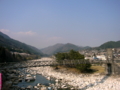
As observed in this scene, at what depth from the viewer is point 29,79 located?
86.5 feet

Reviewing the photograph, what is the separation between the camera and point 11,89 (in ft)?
61.9

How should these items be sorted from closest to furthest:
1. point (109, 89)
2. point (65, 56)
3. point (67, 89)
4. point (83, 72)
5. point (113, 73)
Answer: point (109, 89) → point (67, 89) → point (113, 73) → point (83, 72) → point (65, 56)

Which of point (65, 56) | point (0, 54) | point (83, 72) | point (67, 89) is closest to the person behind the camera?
point (67, 89)

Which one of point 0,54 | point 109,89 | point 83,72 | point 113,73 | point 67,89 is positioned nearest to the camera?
point 109,89

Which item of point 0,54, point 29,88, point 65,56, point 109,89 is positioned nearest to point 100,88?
point 109,89

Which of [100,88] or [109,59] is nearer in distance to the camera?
[100,88]

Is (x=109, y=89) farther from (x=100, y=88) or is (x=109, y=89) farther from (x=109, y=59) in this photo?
(x=109, y=59)

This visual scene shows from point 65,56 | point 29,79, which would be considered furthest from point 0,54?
point 29,79

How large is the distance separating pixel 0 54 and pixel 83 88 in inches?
1777

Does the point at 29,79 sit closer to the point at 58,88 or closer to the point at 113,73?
the point at 58,88

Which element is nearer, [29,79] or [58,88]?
[58,88]

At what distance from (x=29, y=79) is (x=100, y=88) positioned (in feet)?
49.3

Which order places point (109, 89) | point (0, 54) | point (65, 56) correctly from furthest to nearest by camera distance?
point (0, 54) → point (65, 56) → point (109, 89)

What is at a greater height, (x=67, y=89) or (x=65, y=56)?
(x=65, y=56)
